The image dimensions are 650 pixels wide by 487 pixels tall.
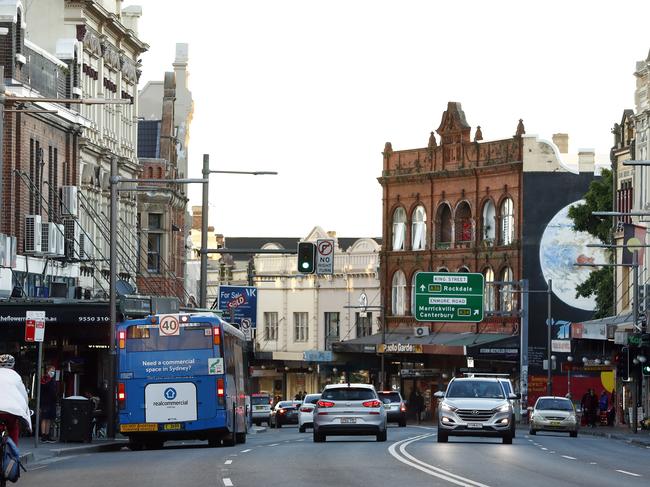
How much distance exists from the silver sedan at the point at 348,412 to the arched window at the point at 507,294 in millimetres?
48328

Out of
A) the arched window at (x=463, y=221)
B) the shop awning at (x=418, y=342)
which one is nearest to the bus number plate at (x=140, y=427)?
the shop awning at (x=418, y=342)

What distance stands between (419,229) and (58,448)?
62.1 meters

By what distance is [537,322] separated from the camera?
89688mm

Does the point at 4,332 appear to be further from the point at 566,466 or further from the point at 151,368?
the point at 566,466

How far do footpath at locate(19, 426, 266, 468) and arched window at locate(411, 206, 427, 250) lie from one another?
54706mm

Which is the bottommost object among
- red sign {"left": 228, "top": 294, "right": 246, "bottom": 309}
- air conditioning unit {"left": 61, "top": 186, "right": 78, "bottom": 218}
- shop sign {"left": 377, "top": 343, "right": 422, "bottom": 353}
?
shop sign {"left": 377, "top": 343, "right": 422, "bottom": 353}

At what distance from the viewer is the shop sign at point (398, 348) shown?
299ft

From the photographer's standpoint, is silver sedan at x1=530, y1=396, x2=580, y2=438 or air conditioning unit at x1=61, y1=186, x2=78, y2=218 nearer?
air conditioning unit at x1=61, y1=186, x2=78, y2=218

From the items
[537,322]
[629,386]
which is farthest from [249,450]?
[537,322]

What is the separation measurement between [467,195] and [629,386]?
21.2 metres

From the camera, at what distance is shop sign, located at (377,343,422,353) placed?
91188mm

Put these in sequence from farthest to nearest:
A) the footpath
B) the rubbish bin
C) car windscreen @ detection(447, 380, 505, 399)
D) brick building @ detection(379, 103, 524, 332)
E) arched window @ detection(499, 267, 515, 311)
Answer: brick building @ detection(379, 103, 524, 332), arched window @ detection(499, 267, 515, 311), car windscreen @ detection(447, 380, 505, 399), the rubbish bin, the footpath

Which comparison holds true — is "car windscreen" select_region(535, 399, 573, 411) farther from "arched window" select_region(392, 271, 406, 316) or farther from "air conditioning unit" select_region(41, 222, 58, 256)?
"arched window" select_region(392, 271, 406, 316)

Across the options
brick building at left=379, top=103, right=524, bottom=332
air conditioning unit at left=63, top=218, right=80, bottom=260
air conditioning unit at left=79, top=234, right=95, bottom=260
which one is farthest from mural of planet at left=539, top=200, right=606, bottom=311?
air conditioning unit at left=63, top=218, right=80, bottom=260
